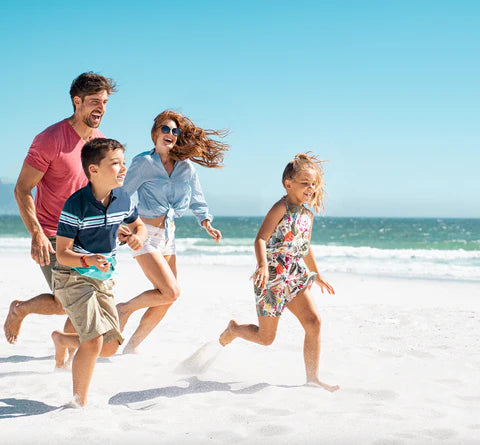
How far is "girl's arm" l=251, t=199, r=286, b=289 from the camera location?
3.63 metres

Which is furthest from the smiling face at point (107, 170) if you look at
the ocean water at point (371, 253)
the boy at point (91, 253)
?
the ocean water at point (371, 253)

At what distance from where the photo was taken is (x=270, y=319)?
3836 millimetres

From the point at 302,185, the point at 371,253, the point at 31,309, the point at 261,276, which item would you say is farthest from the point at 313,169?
the point at 371,253

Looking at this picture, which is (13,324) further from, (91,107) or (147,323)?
(91,107)

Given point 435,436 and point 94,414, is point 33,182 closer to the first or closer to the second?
point 94,414

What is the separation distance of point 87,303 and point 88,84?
166 centimetres

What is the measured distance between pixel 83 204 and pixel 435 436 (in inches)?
92.9

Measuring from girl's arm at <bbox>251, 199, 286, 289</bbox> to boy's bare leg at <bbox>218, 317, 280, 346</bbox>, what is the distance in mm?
309

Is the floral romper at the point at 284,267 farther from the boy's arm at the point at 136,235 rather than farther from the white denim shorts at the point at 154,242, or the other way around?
the white denim shorts at the point at 154,242

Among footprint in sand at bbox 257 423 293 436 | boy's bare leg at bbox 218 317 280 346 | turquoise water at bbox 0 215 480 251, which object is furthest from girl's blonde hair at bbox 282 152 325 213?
turquoise water at bbox 0 215 480 251

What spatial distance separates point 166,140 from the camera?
462cm

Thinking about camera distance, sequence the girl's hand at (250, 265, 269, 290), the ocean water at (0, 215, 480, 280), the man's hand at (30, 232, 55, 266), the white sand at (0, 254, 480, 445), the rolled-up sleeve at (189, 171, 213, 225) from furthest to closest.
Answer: the ocean water at (0, 215, 480, 280), the rolled-up sleeve at (189, 171, 213, 225), the girl's hand at (250, 265, 269, 290), the man's hand at (30, 232, 55, 266), the white sand at (0, 254, 480, 445)

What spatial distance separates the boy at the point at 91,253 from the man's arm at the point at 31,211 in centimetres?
24

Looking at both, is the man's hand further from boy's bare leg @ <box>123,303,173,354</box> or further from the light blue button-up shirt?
boy's bare leg @ <box>123,303,173,354</box>
